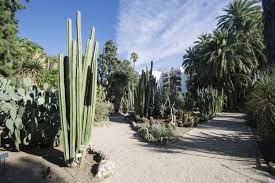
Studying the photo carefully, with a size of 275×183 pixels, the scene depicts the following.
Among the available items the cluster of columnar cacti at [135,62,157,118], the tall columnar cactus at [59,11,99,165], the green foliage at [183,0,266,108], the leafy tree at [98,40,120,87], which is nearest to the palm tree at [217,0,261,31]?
the green foliage at [183,0,266,108]

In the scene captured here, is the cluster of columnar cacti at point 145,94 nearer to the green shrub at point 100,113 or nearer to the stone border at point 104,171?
the green shrub at point 100,113

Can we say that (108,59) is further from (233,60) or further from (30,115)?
(30,115)

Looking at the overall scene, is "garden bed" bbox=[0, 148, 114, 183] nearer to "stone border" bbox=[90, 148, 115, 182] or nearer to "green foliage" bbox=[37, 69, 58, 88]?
"stone border" bbox=[90, 148, 115, 182]

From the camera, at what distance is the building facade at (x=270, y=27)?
37.5 feet

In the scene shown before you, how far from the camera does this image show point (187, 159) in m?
6.08

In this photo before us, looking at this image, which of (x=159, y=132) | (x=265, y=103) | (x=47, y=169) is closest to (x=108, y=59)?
(x=159, y=132)

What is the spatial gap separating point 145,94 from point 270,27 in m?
6.18

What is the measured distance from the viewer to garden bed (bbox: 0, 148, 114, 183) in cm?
448

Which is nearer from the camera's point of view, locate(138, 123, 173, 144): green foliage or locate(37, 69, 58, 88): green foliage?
locate(138, 123, 173, 144): green foliage

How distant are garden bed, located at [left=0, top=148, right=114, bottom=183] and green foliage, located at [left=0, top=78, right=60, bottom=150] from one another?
391 millimetres

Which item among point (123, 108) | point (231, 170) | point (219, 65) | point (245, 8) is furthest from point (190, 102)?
point (245, 8)

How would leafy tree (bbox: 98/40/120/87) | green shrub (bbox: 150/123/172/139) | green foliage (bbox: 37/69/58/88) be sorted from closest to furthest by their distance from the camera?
green shrub (bbox: 150/123/172/139)
green foliage (bbox: 37/69/58/88)
leafy tree (bbox: 98/40/120/87)

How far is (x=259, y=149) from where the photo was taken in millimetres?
6648

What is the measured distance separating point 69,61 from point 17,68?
35.2 feet
